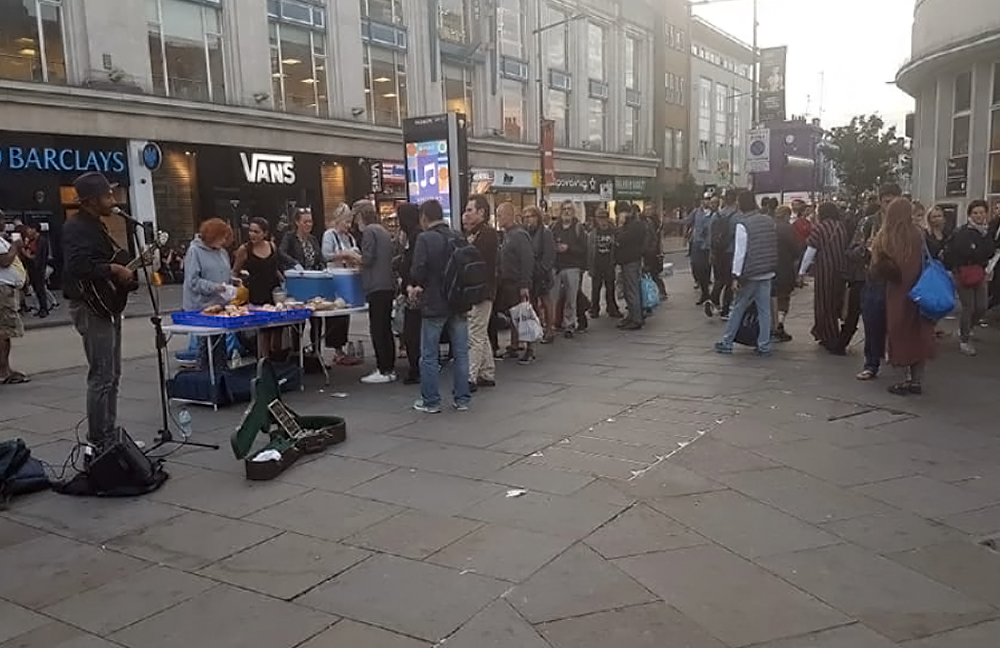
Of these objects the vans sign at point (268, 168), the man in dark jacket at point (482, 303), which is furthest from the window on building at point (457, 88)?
the man in dark jacket at point (482, 303)

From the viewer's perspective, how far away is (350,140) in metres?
28.2

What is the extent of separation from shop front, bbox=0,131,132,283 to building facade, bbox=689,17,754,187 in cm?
4009

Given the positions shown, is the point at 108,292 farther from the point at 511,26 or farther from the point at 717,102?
the point at 717,102

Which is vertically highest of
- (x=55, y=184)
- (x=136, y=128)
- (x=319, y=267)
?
(x=136, y=128)

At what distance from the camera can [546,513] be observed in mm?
4520

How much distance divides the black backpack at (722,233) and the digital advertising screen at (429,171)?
504cm

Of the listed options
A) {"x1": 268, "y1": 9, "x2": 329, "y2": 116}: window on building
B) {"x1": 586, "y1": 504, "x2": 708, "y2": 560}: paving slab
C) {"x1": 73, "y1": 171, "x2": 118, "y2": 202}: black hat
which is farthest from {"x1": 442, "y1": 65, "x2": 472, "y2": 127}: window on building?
{"x1": 586, "y1": 504, "x2": 708, "y2": 560}: paving slab

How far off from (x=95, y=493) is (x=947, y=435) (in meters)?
5.98

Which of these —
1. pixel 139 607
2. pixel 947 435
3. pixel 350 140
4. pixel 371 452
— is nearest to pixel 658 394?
pixel 947 435

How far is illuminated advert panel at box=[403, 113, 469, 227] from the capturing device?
575 inches

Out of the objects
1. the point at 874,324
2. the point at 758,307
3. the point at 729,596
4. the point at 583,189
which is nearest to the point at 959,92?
the point at 758,307

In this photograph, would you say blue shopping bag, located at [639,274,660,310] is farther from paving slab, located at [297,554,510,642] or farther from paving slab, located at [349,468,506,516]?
paving slab, located at [297,554,510,642]

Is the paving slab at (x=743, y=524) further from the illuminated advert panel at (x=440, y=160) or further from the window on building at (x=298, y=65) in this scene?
the window on building at (x=298, y=65)

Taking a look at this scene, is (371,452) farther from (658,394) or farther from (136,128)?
(136,128)
